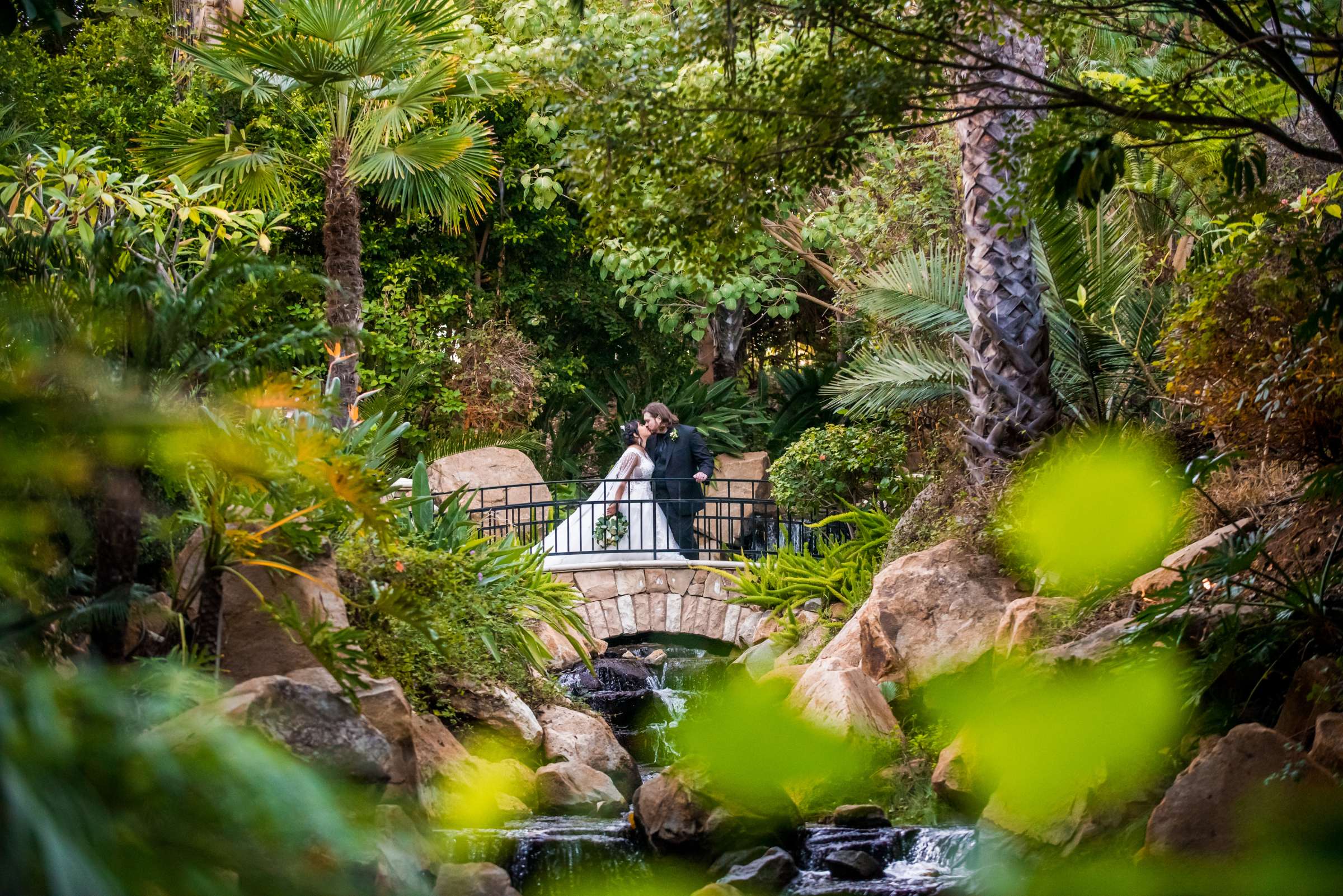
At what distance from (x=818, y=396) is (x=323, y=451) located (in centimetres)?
1415

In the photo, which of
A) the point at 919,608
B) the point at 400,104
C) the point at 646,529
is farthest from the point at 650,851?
the point at 400,104

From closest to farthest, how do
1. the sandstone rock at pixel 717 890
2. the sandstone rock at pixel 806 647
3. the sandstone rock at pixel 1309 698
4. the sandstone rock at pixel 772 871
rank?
the sandstone rock at pixel 717 890, the sandstone rock at pixel 772 871, the sandstone rock at pixel 1309 698, the sandstone rock at pixel 806 647

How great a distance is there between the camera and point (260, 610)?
5598 mm

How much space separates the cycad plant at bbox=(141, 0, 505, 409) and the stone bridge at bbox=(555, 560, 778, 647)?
127 inches

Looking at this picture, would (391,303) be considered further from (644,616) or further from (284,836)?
(284,836)

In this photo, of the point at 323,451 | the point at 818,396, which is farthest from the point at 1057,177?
the point at 818,396

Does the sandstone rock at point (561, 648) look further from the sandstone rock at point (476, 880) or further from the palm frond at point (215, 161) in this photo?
the palm frond at point (215, 161)

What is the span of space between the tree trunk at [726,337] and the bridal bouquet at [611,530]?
7947 mm

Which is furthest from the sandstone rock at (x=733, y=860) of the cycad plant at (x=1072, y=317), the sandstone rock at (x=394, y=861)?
the cycad plant at (x=1072, y=317)

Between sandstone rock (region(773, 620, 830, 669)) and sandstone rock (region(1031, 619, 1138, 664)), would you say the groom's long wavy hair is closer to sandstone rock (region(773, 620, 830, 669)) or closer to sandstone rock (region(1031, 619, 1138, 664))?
sandstone rock (region(773, 620, 830, 669))

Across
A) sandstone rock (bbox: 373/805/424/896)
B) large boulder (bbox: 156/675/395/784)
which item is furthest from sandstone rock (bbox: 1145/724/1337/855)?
sandstone rock (bbox: 373/805/424/896)

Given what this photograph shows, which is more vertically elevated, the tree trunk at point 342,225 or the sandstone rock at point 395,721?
the tree trunk at point 342,225

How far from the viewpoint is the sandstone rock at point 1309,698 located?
14.9 ft

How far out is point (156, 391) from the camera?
3.76 m
